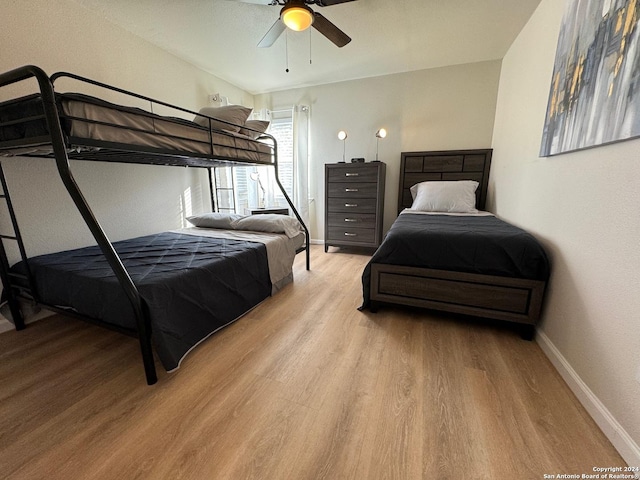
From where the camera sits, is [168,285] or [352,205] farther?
[352,205]

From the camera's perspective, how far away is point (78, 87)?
6.70 feet

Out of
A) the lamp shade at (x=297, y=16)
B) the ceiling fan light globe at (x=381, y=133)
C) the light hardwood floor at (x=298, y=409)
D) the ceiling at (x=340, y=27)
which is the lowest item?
the light hardwood floor at (x=298, y=409)

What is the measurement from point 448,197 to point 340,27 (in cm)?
198

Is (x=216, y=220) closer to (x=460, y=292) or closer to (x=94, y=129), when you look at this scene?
(x=94, y=129)

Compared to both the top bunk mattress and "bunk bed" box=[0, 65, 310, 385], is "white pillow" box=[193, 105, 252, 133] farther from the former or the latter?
the top bunk mattress

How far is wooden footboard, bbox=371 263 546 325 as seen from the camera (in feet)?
5.19

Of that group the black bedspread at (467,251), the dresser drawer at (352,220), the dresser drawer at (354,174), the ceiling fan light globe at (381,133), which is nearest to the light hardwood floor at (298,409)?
the black bedspread at (467,251)

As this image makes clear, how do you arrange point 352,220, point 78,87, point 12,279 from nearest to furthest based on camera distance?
point 12,279 → point 78,87 → point 352,220

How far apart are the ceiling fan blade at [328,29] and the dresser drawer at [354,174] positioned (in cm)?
149

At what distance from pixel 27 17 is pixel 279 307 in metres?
2.70

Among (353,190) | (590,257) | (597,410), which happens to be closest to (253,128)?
(353,190)

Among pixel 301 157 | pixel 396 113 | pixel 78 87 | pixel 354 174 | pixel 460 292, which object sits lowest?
pixel 460 292

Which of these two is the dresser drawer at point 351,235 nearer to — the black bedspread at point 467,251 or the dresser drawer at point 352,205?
the dresser drawer at point 352,205

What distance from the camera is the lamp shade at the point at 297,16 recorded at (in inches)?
63.2
